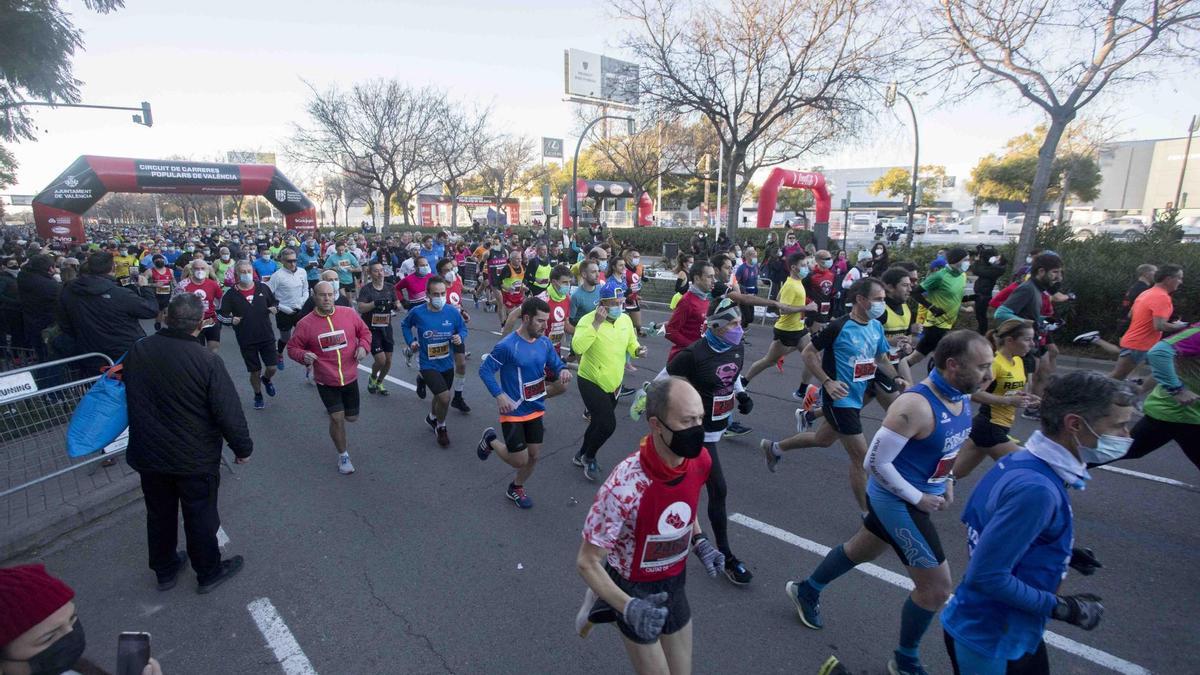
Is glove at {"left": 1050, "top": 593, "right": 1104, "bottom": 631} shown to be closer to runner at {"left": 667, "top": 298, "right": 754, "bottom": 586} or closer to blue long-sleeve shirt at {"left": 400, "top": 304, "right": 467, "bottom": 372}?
runner at {"left": 667, "top": 298, "right": 754, "bottom": 586}

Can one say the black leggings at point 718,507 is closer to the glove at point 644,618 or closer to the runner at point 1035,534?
the runner at point 1035,534

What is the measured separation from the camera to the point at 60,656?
1.73m

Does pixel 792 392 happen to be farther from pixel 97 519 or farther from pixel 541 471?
pixel 97 519

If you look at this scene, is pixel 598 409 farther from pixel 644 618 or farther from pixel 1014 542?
pixel 1014 542

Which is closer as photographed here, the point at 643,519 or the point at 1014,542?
the point at 1014,542

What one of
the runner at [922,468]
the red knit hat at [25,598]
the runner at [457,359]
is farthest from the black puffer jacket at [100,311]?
the runner at [922,468]

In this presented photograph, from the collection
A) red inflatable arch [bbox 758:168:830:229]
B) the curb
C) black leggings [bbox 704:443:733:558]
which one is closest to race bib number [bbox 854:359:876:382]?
black leggings [bbox 704:443:733:558]

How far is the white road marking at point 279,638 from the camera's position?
10.7 feet

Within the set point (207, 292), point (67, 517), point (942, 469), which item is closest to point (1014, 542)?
point (942, 469)

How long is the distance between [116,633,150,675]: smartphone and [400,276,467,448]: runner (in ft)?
15.4

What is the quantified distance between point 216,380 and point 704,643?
3368mm

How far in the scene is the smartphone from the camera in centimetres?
166

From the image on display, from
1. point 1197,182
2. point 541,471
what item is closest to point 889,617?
point 541,471

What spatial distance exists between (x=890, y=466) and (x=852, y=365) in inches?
69.4
